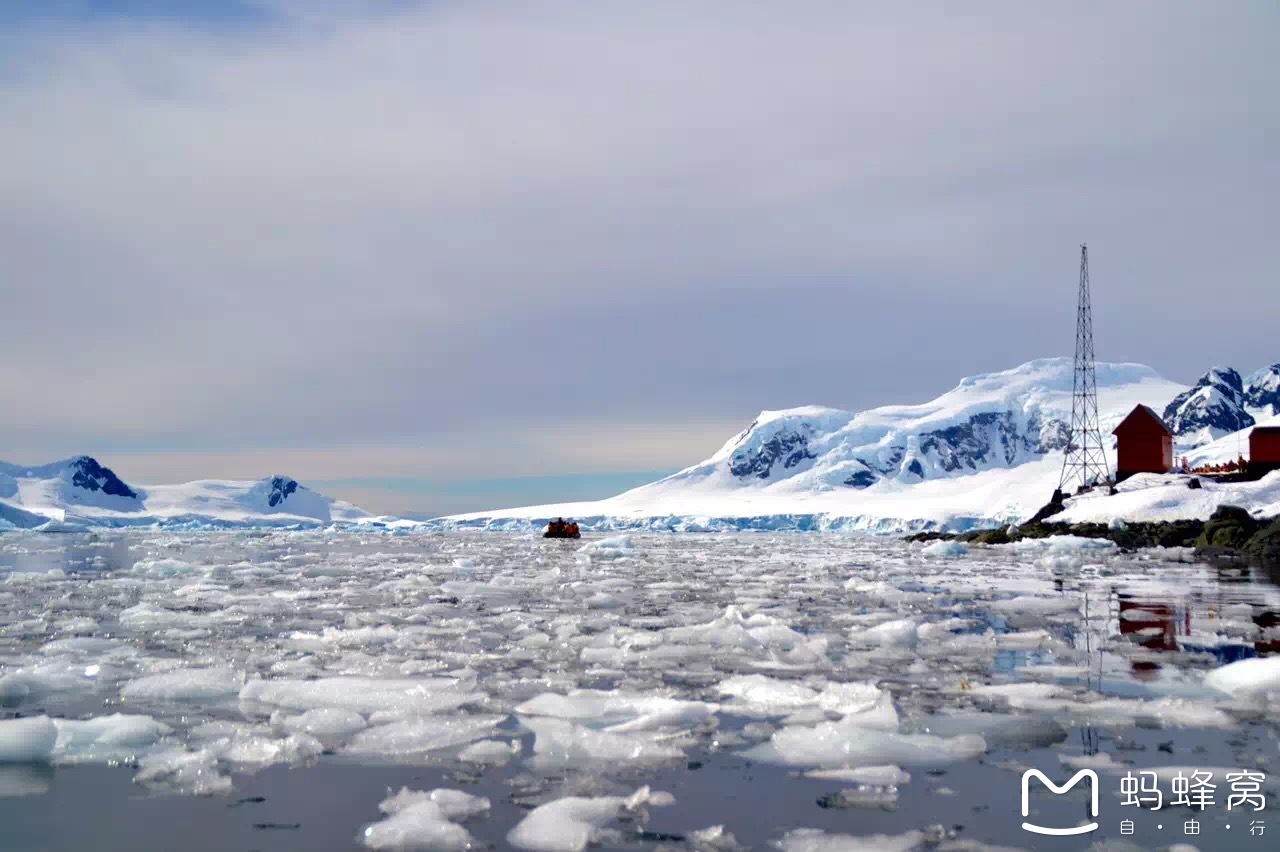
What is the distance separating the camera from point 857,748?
18.0 feet

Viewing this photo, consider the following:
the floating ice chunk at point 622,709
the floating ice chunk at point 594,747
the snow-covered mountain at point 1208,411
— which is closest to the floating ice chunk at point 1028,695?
the floating ice chunk at point 622,709

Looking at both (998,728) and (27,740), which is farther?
(998,728)

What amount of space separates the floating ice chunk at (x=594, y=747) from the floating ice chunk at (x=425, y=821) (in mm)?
832

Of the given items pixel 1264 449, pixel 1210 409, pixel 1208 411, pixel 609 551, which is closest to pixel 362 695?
pixel 609 551

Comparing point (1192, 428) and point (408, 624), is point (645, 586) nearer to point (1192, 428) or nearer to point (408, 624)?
point (408, 624)

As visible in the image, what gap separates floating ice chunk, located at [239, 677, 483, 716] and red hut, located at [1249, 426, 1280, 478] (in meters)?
46.0

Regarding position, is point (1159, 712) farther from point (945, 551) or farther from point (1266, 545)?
point (945, 551)

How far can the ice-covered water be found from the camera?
14.2 ft

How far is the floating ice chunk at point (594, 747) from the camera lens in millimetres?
5434

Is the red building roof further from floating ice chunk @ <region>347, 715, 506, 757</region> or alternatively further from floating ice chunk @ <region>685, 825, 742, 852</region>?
floating ice chunk @ <region>685, 825, 742, 852</region>

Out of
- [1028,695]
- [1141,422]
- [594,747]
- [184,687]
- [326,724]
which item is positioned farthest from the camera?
[1141,422]

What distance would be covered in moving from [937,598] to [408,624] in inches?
335

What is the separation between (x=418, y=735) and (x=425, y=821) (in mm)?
1706

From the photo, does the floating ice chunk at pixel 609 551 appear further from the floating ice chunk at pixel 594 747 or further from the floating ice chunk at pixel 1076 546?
the floating ice chunk at pixel 594 747
